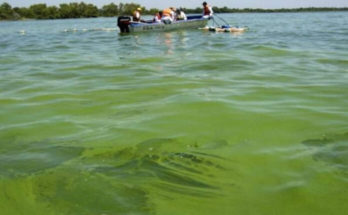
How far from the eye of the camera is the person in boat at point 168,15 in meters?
21.2

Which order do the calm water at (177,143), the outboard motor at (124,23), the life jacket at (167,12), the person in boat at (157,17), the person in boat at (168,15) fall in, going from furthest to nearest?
the person in boat at (157,17) → the life jacket at (167,12) → the person in boat at (168,15) → the outboard motor at (124,23) → the calm water at (177,143)

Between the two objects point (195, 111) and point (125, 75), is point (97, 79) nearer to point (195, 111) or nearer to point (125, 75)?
point (125, 75)

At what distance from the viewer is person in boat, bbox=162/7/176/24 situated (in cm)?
2118

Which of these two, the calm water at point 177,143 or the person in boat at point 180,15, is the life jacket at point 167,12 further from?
the calm water at point 177,143

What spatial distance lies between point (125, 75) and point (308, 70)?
3.76 m

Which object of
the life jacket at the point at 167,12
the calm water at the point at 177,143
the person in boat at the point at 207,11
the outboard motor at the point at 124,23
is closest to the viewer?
the calm water at the point at 177,143

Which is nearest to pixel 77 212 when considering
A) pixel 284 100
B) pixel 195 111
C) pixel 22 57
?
pixel 195 111

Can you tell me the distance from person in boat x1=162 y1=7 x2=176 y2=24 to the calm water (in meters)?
14.0

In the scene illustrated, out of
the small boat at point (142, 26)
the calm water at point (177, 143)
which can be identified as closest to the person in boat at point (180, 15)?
the small boat at point (142, 26)

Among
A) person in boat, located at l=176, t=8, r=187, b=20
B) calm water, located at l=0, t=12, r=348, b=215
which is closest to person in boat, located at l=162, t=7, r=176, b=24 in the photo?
person in boat, located at l=176, t=8, r=187, b=20

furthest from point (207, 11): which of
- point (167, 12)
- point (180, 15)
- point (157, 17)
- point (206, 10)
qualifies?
point (157, 17)

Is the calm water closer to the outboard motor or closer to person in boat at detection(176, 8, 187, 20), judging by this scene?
the outboard motor

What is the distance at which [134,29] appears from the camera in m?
20.7

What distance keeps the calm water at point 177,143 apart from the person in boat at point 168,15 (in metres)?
14.0
